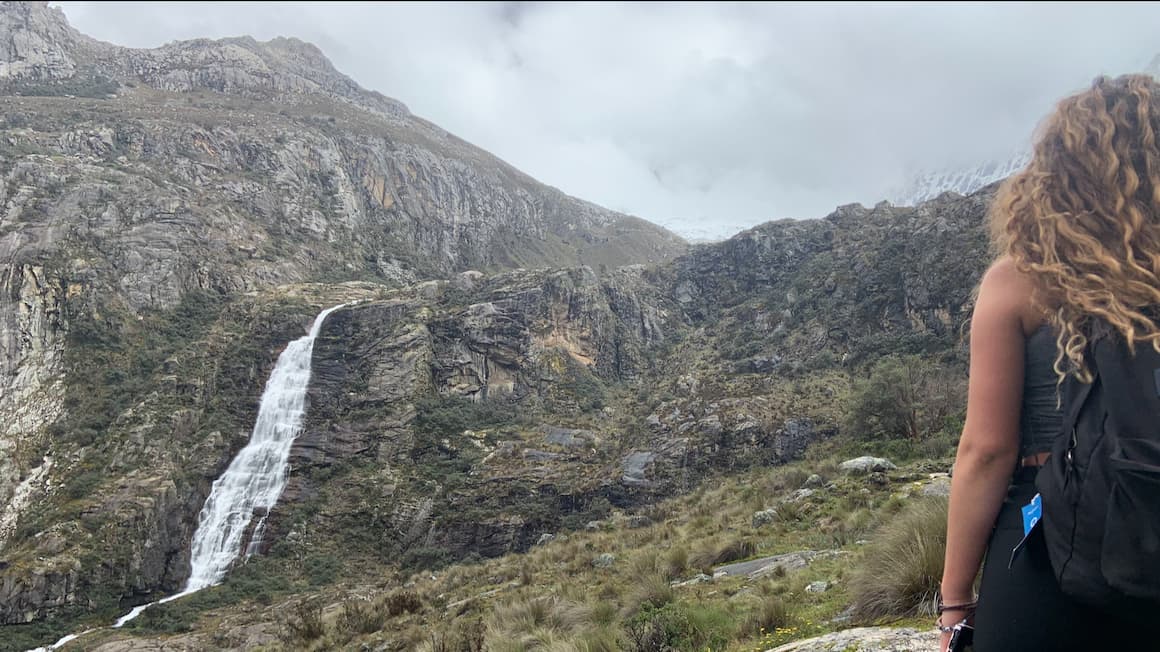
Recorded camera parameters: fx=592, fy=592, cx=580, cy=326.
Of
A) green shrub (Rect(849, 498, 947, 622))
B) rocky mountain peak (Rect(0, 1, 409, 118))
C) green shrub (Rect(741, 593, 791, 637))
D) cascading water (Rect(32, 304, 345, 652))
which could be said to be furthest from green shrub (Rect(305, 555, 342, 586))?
rocky mountain peak (Rect(0, 1, 409, 118))

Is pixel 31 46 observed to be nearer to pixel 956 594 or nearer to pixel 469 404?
pixel 469 404

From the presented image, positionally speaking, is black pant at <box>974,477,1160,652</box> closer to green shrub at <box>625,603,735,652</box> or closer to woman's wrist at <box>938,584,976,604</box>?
woman's wrist at <box>938,584,976,604</box>

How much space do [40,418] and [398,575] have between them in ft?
87.4

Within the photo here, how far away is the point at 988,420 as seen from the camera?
162 cm

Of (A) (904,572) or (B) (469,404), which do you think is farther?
(B) (469,404)

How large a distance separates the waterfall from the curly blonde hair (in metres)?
33.2

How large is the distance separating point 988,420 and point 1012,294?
350 millimetres

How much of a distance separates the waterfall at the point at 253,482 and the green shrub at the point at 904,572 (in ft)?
102

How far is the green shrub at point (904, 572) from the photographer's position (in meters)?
4.15

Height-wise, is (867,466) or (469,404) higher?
(469,404)

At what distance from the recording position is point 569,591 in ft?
29.6

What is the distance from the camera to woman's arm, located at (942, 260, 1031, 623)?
1585mm

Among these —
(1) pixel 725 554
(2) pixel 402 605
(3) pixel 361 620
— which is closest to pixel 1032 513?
(1) pixel 725 554

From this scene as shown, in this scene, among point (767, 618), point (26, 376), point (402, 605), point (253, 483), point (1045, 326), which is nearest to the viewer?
point (1045, 326)
